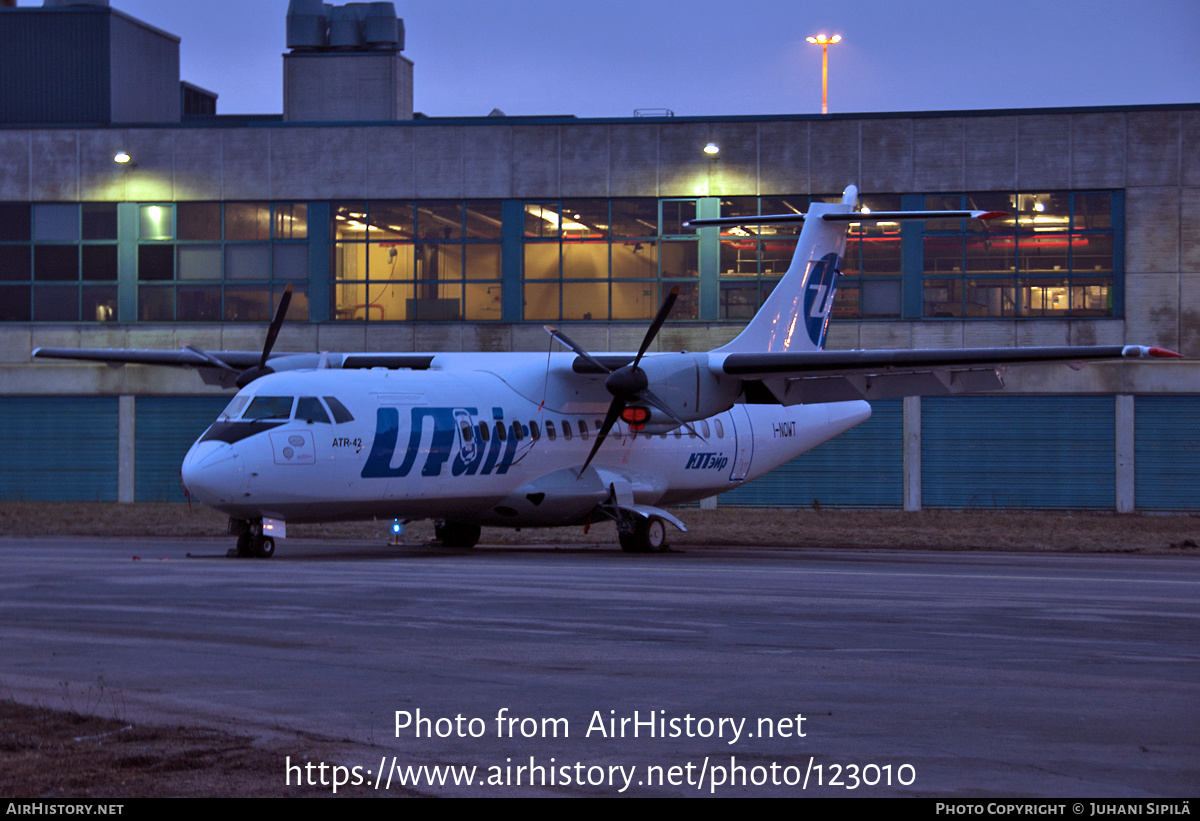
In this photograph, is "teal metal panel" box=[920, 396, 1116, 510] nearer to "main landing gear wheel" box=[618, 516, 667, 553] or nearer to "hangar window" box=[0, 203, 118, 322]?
"main landing gear wheel" box=[618, 516, 667, 553]

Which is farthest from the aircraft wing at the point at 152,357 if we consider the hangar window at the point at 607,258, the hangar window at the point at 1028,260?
the hangar window at the point at 1028,260

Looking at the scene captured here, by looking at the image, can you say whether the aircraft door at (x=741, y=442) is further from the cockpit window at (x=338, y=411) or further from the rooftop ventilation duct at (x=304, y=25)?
the rooftop ventilation duct at (x=304, y=25)

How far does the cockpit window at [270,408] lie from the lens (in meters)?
20.5

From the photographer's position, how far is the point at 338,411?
21000 millimetres

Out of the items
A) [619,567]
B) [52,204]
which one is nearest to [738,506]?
[619,567]

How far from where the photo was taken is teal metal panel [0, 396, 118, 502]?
41.8 meters

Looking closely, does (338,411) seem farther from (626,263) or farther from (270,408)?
(626,263)

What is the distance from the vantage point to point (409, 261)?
41656 millimetres

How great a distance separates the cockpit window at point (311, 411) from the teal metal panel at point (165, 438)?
22.0 metres

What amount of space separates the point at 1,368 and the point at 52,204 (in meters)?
5.41

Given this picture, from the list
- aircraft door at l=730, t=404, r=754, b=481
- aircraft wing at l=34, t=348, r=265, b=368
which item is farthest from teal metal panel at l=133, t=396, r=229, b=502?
aircraft door at l=730, t=404, r=754, b=481

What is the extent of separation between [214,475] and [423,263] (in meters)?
22.9

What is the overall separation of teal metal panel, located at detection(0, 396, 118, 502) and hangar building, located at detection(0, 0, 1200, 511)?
72 mm

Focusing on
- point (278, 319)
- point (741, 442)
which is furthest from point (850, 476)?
point (278, 319)
